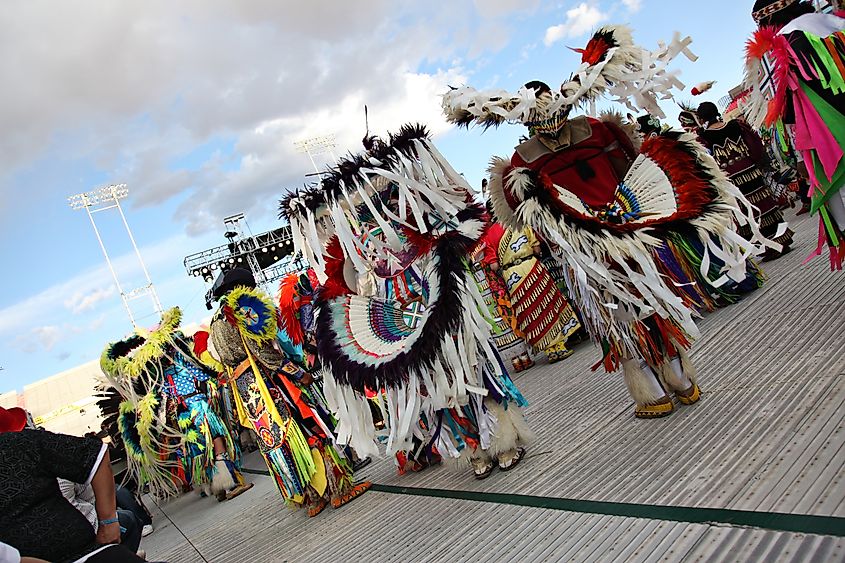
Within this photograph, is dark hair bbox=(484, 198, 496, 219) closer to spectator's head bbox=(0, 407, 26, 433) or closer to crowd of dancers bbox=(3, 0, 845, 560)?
crowd of dancers bbox=(3, 0, 845, 560)

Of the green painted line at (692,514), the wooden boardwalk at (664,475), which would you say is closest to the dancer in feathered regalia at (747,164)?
the wooden boardwalk at (664,475)

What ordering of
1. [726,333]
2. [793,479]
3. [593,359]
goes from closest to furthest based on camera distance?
[793,479]
[726,333]
[593,359]

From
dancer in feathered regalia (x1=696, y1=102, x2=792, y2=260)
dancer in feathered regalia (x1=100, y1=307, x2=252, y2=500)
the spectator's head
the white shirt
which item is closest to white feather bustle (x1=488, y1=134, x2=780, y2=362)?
the white shirt

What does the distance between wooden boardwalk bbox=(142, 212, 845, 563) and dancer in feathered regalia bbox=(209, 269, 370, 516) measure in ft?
0.59

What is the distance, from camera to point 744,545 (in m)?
1.70

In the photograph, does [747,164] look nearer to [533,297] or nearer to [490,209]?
[533,297]

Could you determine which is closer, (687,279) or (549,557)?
(549,557)

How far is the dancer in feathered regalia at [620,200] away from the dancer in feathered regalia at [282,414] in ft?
6.31

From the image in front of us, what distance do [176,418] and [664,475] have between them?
5359mm

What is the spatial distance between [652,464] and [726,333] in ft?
5.86

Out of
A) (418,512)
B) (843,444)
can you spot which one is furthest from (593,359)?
(843,444)

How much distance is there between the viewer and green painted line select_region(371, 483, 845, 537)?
5.38ft

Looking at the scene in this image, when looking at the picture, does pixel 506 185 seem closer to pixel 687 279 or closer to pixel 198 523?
pixel 687 279

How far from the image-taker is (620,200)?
9.66 ft
